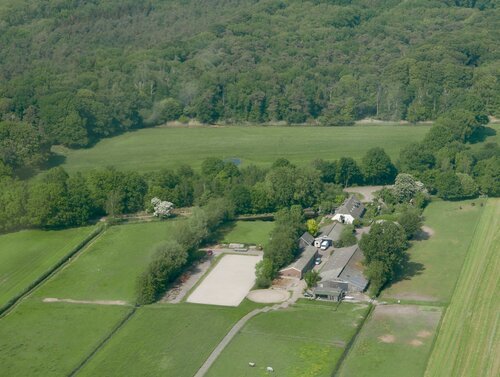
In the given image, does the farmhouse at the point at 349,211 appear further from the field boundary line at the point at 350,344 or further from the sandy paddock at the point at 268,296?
the field boundary line at the point at 350,344

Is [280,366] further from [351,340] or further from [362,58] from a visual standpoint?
[362,58]

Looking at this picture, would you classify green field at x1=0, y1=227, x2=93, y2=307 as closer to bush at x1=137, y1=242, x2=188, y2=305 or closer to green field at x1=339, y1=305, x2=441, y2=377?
bush at x1=137, y1=242, x2=188, y2=305

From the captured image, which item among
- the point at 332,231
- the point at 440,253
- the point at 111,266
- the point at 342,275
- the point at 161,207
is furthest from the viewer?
the point at 161,207

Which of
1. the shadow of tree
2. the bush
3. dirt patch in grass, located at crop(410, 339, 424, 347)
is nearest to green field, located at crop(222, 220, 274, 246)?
the bush

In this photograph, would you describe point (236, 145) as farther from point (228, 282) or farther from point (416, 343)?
point (416, 343)

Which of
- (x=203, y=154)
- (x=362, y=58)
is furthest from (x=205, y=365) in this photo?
(x=362, y=58)

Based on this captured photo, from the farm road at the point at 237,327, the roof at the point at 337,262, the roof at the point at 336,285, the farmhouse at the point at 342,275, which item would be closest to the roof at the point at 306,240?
the roof at the point at 337,262

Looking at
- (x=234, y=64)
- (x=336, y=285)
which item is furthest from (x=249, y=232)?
(x=234, y=64)
